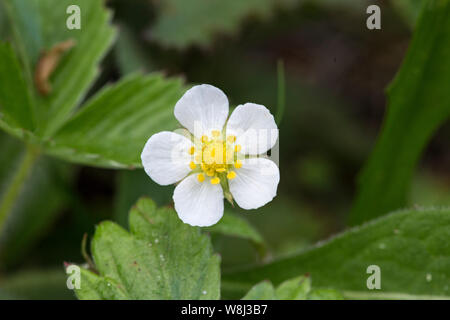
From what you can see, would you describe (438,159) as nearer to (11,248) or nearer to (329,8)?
(329,8)

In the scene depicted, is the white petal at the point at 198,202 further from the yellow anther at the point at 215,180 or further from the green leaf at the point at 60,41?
the green leaf at the point at 60,41

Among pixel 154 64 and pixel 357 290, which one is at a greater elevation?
pixel 154 64

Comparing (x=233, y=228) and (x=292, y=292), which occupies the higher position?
(x=233, y=228)

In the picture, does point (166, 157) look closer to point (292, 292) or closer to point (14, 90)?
point (292, 292)

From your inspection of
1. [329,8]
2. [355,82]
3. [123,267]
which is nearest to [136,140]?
[123,267]

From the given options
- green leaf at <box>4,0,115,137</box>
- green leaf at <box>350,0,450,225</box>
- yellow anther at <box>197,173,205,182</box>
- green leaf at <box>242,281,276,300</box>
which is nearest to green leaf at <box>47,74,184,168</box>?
green leaf at <box>4,0,115,137</box>

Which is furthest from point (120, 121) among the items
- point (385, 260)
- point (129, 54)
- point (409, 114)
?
point (409, 114)
